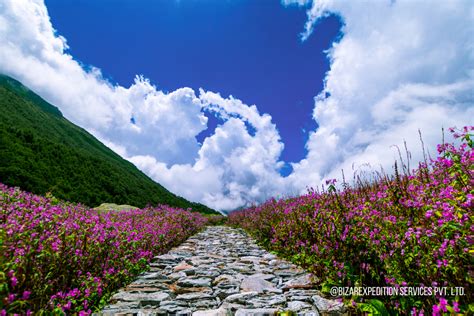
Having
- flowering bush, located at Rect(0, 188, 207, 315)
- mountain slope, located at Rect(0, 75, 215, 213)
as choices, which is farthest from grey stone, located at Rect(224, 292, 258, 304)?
mountain slope, located at Rect(0, 75, 215, 213)

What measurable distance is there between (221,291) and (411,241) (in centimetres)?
287

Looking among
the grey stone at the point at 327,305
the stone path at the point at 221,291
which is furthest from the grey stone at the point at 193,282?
the grey stone at the point at 327,305

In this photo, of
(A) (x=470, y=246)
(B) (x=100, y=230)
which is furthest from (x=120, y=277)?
(A) (x=470, y=246)

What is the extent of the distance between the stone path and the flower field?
428 mm

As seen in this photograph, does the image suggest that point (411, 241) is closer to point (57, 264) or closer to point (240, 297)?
point (240, 297)

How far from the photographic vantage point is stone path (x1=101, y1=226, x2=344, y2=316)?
361 cm

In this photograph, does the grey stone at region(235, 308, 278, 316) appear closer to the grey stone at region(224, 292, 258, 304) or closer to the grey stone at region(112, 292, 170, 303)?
the grey stone at region(224, 292, 258, 304)

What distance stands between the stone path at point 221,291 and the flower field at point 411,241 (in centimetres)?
43

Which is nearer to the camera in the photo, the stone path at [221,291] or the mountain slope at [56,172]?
the stone path at [221,291]

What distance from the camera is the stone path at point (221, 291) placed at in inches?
142

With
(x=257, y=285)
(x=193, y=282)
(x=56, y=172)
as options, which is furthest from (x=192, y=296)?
(x=56, y=172)

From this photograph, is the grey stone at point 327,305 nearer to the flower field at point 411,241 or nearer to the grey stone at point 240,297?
the flower field at point 411,241

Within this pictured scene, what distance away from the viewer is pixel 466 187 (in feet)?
8.36

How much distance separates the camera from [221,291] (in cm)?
448
